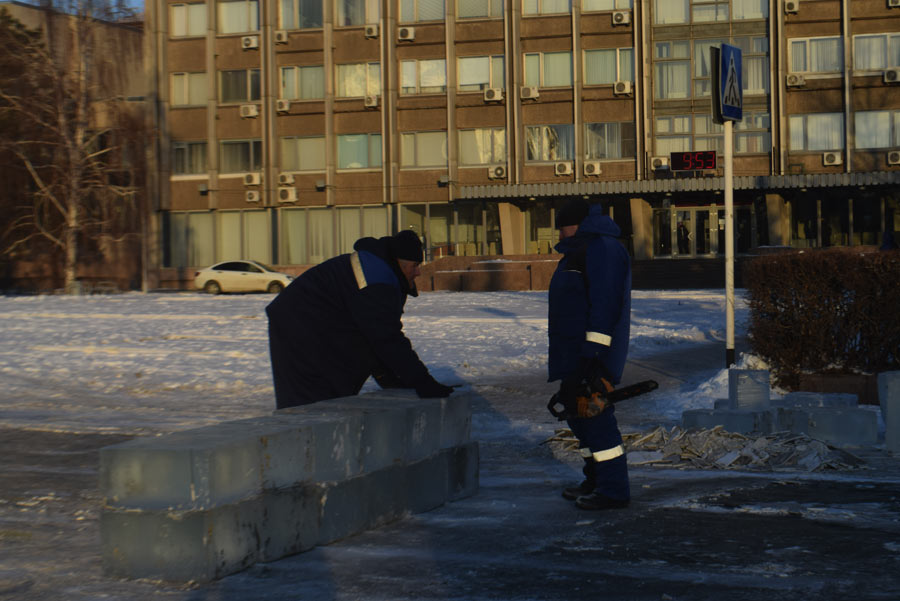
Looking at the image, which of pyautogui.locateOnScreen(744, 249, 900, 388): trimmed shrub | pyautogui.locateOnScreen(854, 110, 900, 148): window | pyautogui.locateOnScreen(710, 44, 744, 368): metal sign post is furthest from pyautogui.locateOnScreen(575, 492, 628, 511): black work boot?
pyautogui.locateOnScreen(854, 110, 900, 148): window

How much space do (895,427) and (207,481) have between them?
6200mm

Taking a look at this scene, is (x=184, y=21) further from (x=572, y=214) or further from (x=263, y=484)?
(x=263, y=484)

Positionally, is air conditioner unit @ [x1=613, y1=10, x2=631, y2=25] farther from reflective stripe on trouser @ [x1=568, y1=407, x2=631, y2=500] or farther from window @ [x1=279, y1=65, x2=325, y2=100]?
reflective stripe on trouser @ [x1=568, y1=407, x2=631, y2=500]

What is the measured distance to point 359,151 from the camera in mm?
50906

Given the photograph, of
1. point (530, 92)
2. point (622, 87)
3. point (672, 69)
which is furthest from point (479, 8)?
point (672, 69)

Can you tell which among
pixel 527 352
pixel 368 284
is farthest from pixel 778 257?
pixel 368 284

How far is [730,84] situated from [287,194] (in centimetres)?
3898

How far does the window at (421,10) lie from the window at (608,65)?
6.74m

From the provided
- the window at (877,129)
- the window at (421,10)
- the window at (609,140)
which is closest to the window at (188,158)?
the window at (421,10)

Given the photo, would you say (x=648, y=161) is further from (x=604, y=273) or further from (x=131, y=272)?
(x=604, y=273)

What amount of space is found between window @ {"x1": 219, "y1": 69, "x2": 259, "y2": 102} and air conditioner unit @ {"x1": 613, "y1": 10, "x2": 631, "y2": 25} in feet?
53.2

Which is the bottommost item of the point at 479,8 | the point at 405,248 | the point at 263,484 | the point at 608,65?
the point at 263,484

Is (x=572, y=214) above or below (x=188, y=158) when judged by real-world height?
below

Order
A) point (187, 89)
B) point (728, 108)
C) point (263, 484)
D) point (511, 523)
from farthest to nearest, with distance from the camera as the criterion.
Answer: point (187, 89)
point (728, 108)
point (511, 523)
point (263, 484)
